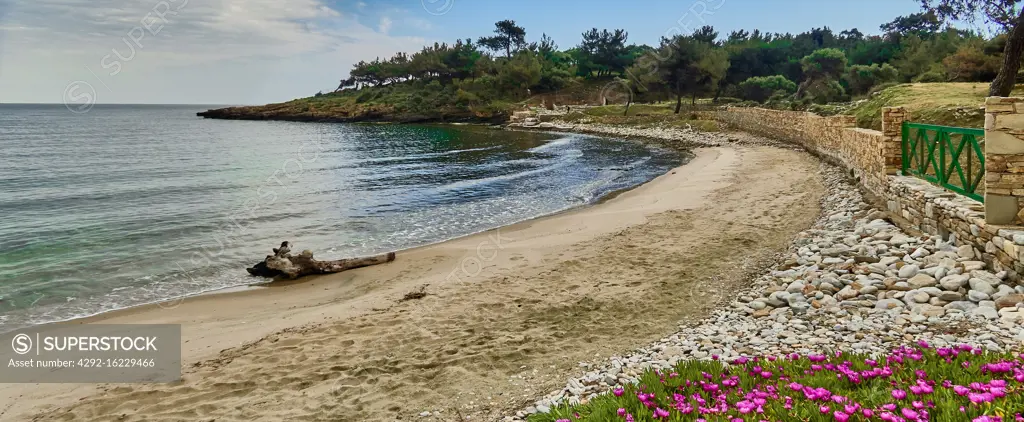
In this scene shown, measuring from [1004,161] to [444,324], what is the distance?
25.8 feet

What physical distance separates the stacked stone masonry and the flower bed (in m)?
3.07

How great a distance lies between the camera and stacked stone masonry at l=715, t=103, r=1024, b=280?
281 inches

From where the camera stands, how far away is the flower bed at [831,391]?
146 inches

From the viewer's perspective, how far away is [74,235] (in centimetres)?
1606

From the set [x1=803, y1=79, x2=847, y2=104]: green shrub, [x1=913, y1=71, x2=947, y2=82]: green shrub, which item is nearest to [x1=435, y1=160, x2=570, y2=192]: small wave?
[x1=913, y1=71, x2=947, y2=82]: green shrub

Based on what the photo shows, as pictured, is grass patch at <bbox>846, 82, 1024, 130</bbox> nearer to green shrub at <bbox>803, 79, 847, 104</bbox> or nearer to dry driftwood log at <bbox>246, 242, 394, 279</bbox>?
dry driftwood log at <bbox>246, 242, 394, 279</bbox>

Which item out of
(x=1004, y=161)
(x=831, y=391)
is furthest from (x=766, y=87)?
(x=831, y=391)

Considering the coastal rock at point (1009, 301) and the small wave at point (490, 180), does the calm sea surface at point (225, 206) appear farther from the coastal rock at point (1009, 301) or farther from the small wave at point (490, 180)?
the coastal rock at point (1009, 301)

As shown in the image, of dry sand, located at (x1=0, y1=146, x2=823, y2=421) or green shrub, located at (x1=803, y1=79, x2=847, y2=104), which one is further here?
green shrub, located at (x1=803, y1=79, x2=847, y2=104)

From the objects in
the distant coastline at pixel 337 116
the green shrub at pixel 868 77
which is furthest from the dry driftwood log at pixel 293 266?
the distant coastline at pixel 337 116

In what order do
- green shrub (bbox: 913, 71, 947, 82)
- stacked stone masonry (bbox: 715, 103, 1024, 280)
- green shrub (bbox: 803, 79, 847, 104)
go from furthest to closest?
green shrub (bbox: 803, 79, 847, 104), green shrub (bbox: 913, 71, 947, 82), stacked stone masonry (bbox: 715, 103, 1024, 280)

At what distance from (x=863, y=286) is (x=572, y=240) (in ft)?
22.7

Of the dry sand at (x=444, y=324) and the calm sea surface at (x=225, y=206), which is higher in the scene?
the calm sea surface at (x=225, y=206)

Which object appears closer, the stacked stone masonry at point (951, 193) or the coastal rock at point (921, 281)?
the stacked stone masonry at point (951, 193)
